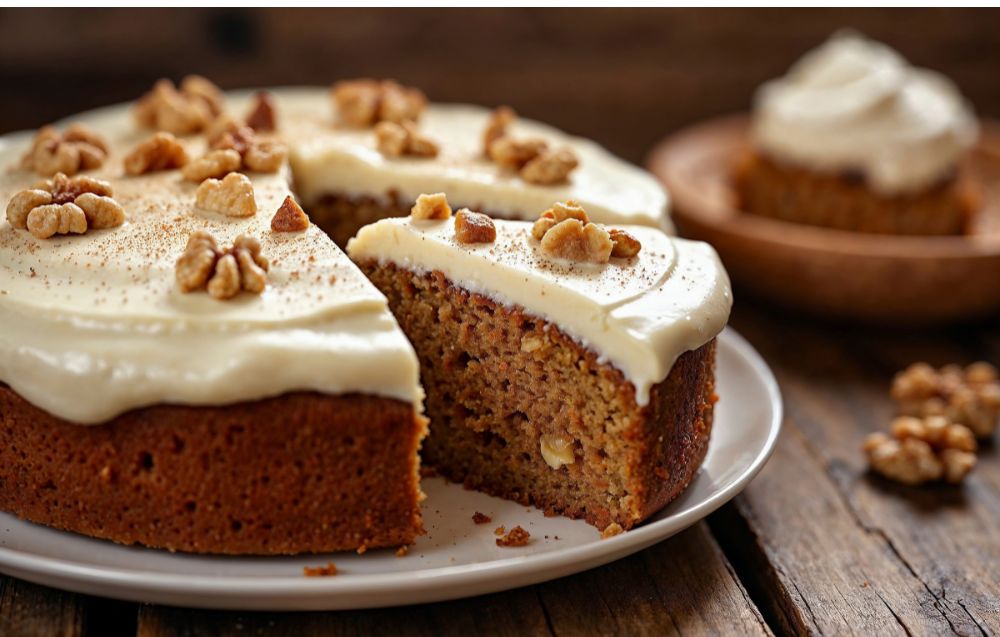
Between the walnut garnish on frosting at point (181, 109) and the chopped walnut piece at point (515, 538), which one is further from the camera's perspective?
the walnut garnish on frosting at point (181, 109)

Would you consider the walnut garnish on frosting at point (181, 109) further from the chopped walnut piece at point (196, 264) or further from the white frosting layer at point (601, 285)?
the chopped walnut piece at point (196, 264)

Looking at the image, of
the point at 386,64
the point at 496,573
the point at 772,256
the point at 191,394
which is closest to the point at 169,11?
the point at 386,64

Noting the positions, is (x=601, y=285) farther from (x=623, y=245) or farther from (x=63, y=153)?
(x=63, y=153)

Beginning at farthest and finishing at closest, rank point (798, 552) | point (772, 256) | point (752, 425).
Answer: point (772, 256)
point (752, 425)
point (798, 552)

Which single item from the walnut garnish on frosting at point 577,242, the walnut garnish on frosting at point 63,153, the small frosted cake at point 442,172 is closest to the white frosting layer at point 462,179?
the small frosted cake at point 442,172

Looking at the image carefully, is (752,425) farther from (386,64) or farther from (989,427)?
(386,64)

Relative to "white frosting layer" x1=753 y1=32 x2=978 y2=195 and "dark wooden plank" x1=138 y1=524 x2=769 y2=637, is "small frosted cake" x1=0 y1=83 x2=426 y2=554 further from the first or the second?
"white frosting layer" x1=753 y1=32 x2=978 y2=195
